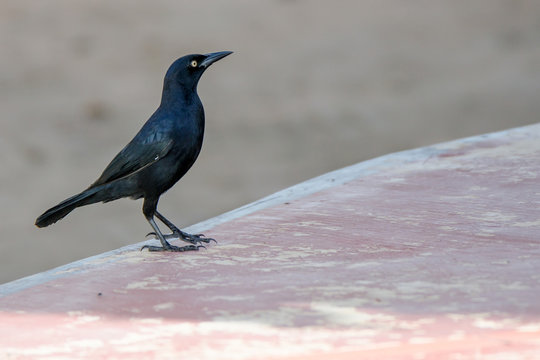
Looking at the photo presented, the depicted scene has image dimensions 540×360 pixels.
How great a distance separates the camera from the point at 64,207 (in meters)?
3.20

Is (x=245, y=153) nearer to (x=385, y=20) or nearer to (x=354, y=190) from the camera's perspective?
(x=385, y=20)

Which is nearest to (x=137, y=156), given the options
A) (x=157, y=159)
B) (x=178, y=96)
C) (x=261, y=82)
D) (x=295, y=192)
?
(x=157, y=159)

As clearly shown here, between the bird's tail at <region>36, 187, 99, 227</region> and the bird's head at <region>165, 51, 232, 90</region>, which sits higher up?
the bird's head at <region>165, 51, 232, 90</region>

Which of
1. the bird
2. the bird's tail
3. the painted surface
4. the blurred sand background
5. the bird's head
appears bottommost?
the painted surface

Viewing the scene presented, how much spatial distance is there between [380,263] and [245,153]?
22.4 feet

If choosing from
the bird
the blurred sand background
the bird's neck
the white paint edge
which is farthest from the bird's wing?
the blurred sand background

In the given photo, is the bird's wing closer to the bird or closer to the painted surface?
the bird

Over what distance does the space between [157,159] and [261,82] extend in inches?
294

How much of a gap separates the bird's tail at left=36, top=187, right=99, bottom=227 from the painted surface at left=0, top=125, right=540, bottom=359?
317 millimetres

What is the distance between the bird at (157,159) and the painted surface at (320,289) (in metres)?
0.25

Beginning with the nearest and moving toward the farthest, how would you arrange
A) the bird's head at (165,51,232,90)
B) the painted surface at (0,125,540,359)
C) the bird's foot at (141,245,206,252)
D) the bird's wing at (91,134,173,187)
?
1. the painted surface at (0,125,540,359)
2. the bird's foot at (141,245,206,252)
3. the bird's wing at (91,134,173,187)
4. the bird's head at (165,51,232,90)

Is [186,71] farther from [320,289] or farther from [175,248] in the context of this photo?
[320,289]

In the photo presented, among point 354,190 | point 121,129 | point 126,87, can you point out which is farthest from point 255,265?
point 126,87

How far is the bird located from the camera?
3.17 metres
